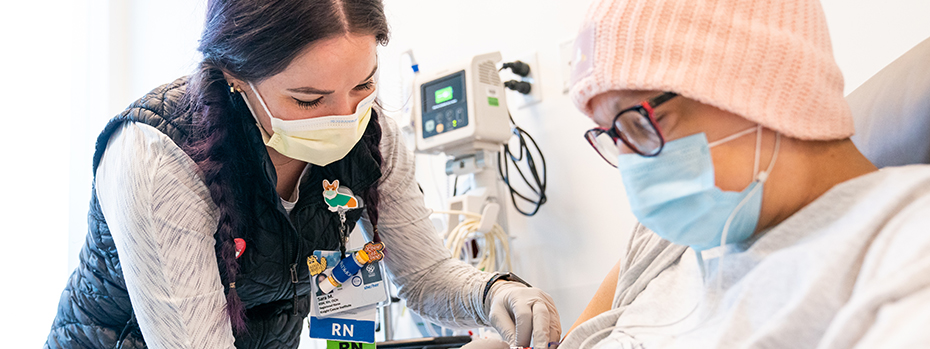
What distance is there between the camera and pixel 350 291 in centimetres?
137

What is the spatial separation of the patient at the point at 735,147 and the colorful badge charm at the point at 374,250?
662 mm

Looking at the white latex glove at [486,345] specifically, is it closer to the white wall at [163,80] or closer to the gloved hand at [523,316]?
the gloved hand at [523,316]

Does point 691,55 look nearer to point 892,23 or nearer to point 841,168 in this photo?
point 841,168

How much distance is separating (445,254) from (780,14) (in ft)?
2.88

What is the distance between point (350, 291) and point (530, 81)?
1.26m

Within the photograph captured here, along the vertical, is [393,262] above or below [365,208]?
below

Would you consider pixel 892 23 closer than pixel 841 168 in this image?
No

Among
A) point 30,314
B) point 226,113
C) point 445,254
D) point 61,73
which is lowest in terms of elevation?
point 30,314

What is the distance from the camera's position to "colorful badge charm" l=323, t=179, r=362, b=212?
50.5 inches

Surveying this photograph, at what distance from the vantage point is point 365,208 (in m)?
1.37

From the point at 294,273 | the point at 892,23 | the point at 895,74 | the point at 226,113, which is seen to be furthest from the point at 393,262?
the point at 892,23

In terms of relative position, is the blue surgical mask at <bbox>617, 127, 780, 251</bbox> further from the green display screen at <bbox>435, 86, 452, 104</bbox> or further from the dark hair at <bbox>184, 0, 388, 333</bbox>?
the green display screen at <bbox>435, 86, 452, 104</bbox>

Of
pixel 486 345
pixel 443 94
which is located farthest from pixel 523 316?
pixel 443 94

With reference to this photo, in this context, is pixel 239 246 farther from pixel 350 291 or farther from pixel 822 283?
pixel 822 283
